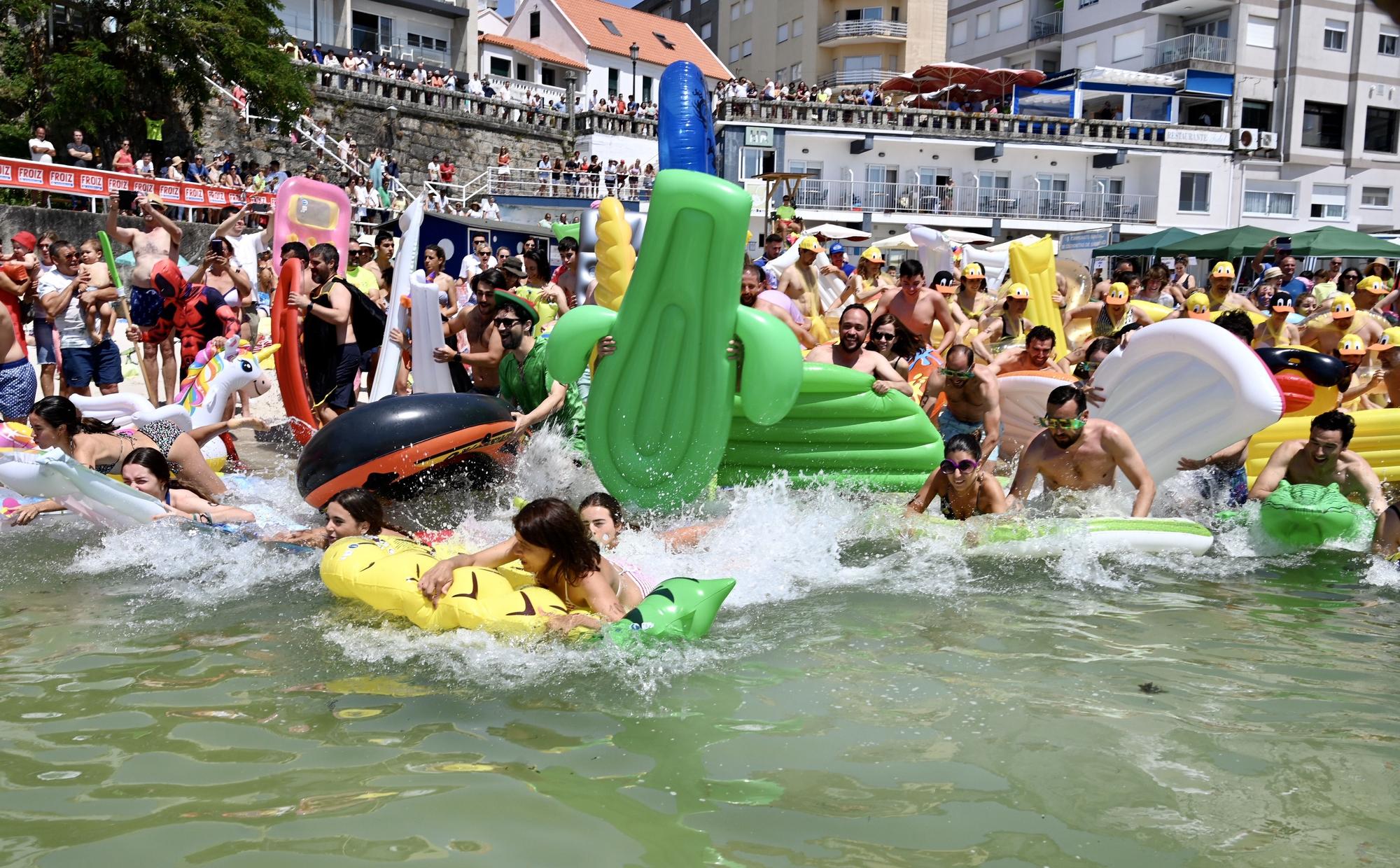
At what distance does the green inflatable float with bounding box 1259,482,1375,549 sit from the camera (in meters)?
5.50

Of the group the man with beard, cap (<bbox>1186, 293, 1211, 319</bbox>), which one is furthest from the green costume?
cap (<bbox>1186, 293, 1211, 319</bbox>)

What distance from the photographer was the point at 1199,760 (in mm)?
3160

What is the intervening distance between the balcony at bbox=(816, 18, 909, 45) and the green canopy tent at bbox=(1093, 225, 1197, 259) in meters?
24.0

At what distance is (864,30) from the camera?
42.7 meters

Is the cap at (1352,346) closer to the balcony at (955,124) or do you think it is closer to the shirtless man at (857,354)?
the shirtless man at (857,354)

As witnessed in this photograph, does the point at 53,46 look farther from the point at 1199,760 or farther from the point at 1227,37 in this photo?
the point at 1227,37

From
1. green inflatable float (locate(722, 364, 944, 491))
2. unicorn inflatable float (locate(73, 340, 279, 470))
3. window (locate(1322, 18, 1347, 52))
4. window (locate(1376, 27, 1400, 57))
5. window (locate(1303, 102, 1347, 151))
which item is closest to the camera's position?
green inflatable float (locate(722, 364, 944, 491))

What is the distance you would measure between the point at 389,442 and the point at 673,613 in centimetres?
213

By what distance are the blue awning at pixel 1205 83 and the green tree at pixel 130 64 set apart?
84.8 ft

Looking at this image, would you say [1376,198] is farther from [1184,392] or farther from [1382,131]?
[1184,392]

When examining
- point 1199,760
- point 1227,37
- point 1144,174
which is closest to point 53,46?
point 1199,760

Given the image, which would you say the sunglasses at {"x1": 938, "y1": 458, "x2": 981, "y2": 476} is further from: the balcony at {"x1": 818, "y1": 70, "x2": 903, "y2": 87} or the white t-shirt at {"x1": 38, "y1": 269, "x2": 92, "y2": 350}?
the balcony at {"x1": 818, "y1": 70, "x2": 903, "y2": 87}

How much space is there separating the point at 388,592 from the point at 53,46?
765 inches

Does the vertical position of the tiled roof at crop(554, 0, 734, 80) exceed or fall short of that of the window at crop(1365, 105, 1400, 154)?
it exceeds it
